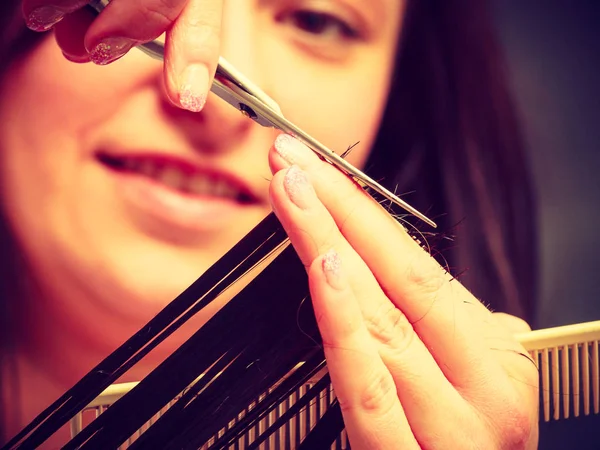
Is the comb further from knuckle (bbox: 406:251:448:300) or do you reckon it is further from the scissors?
the scissors

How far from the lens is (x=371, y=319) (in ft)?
1.38

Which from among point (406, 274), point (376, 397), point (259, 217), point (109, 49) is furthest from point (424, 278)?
point (109, 49)

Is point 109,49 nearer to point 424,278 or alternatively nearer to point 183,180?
point 183,180

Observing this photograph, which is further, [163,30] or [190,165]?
[190,165]

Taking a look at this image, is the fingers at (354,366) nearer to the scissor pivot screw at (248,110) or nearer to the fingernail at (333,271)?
the fingernail at (333,271)

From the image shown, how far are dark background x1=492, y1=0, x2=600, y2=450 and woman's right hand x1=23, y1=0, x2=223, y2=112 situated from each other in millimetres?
498

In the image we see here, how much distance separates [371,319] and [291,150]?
0.18 meters

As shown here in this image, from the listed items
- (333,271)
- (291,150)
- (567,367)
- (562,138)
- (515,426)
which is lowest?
(567,367)

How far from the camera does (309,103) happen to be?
57cm

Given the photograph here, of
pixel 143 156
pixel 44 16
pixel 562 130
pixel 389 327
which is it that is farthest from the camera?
pixel 562 130

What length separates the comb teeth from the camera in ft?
2.24

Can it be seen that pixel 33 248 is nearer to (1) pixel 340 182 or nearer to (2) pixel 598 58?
(1) pixel 340 182

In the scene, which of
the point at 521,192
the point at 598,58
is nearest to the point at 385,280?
the point at 521,192

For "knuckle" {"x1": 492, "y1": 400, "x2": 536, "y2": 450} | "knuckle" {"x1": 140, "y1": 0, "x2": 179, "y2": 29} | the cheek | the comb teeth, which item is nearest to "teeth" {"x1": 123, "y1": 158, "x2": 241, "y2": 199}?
the cheek
